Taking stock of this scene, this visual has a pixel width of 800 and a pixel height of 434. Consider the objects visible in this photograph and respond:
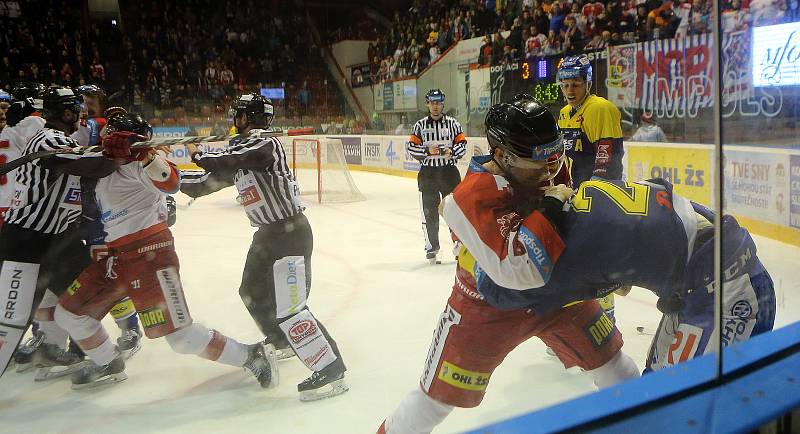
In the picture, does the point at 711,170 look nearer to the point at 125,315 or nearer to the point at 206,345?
the point at 206,345

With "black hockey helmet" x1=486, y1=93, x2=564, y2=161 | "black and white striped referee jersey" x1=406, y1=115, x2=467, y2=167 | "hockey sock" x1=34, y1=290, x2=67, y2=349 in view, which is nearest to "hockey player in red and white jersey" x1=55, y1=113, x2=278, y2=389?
"hockey sock" x1=34, y1=290, x2=67, y2=349

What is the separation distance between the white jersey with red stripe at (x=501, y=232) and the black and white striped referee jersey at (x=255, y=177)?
1376 mm

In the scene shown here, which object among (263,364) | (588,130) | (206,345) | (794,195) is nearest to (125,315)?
(206,345)

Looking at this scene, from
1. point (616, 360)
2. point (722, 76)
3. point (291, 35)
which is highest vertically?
point (291, 35)

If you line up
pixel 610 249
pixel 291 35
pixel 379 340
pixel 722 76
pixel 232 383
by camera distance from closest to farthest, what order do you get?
pixel 722 76 < pixel 610 249 < pixel 232 383 < pixel 379 340 < pixel 291 35

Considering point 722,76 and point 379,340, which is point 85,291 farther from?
point 722,76

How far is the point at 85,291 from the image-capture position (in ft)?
9.48

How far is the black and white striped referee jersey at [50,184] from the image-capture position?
2598mm

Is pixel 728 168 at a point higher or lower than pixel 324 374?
higher

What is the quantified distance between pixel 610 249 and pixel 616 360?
591 mm

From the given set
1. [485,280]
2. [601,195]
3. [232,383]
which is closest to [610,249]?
[601,195]

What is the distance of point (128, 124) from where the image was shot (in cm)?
274

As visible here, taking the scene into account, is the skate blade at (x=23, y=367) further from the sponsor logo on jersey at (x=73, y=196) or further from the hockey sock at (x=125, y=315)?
the sponsor logo on jersey at (x=73, y=196)

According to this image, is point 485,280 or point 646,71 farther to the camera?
point 646,71
